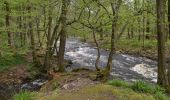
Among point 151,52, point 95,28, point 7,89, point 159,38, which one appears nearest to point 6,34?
point 7,89

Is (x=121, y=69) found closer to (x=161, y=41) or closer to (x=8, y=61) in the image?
(x=8, y=61)

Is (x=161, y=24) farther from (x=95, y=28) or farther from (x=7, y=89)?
(x=7, y=89)

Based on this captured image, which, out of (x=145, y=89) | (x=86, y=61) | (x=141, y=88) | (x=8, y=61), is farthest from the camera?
(x=86, y=61)

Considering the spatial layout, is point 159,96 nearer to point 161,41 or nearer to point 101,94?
point 101,94

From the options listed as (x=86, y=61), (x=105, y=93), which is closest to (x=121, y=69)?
(x=86, y=61)

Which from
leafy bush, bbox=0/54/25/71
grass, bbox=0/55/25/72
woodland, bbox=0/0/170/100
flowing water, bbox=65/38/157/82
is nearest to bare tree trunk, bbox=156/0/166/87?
woodland, bbox=0/0/170/100

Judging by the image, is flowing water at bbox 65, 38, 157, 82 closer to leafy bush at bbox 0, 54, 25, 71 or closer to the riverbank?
leafy bush at bbox 0, 54, 25, 71

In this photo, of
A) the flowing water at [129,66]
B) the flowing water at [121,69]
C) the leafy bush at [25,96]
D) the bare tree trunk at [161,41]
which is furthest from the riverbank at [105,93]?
the flowing water at [129,66]

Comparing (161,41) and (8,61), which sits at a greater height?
(161,41)

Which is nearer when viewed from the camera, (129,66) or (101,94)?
(101,94)

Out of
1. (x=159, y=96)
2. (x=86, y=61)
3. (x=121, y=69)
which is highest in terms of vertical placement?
(x=86, y=61)

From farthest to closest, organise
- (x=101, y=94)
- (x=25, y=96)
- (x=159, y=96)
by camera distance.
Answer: (x=159, y=96) → (x=101, y=94) → (x=25, y=96)

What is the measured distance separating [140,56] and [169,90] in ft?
61.4

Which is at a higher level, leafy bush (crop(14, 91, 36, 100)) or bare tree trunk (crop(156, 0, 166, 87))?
bare tree trunk (crop(156, 0, 166, 87))
